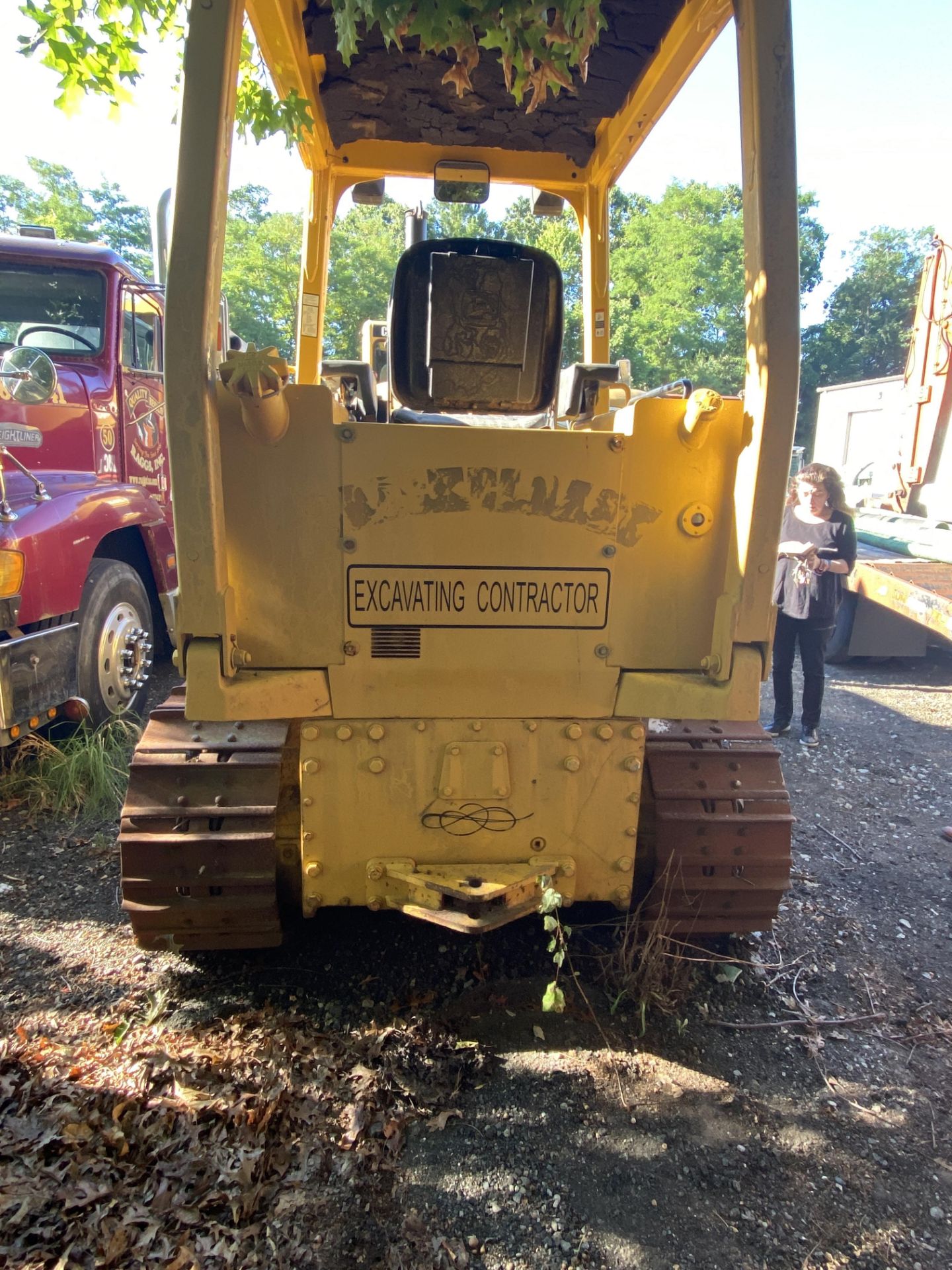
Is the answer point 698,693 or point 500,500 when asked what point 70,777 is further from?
point 698,693

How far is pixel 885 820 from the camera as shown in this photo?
173 inches

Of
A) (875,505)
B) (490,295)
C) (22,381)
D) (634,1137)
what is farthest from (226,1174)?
(875,505)

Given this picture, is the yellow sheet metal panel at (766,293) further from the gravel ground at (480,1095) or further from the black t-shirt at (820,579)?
the black t-shirt at (820,579)

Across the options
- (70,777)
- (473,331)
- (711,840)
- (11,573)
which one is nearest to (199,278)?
(473,331)

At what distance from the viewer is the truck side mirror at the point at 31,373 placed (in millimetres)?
3613

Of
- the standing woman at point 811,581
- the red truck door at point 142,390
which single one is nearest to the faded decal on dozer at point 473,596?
the standing woman at point 811,581

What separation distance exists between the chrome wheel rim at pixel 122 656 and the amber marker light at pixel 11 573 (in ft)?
3.04

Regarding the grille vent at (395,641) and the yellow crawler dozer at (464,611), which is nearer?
the yellow crawler dozer at (464,611)

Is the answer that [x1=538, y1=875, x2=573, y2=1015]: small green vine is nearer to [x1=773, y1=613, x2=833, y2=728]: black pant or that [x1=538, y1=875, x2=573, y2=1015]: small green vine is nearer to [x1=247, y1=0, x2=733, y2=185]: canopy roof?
[x1=247, y1=0, x2=733, y2=185]: canopy roof

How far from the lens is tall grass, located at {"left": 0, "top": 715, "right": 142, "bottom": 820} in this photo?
163 inches

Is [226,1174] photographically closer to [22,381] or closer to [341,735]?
[341,735]

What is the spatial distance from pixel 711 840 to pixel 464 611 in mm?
1115

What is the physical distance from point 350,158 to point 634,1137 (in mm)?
3880

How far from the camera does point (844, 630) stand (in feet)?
25.2
